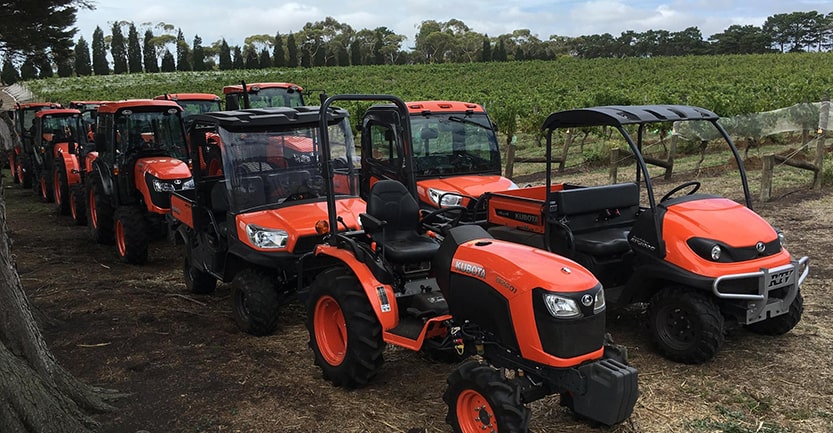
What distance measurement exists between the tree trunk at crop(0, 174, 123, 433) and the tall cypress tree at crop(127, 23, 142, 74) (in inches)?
3054

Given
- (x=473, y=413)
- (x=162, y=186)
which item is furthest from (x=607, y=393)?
(x=162, y=186)

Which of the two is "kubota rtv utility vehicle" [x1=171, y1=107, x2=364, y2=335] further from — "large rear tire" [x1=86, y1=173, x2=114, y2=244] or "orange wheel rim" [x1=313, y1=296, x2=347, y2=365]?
"large rear tire" [x1=86, y1=173, x2=114, y2=244]

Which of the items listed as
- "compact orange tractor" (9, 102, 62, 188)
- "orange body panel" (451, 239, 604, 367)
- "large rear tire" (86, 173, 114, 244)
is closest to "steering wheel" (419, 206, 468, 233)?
"orange body panel" (451, 239, 604, 367)

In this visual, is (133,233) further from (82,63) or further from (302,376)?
(82,63)

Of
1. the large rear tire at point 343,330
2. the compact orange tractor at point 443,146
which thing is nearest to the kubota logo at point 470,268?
the large rear tire at point 343,330

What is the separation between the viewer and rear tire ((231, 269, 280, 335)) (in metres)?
5.52

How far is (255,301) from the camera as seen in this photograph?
18.1 feet

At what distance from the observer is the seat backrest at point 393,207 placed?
4.64m

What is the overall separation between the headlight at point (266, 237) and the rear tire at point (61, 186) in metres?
7.97

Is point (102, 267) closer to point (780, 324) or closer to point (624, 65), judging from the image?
point (780, 324)

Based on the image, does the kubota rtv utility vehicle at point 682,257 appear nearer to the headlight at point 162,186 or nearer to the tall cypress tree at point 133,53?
the headlight at point 162,186

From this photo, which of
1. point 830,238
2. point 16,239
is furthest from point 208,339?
point 830,238

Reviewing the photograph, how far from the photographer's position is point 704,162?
15.2 meters

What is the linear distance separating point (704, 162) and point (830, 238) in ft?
24.8
